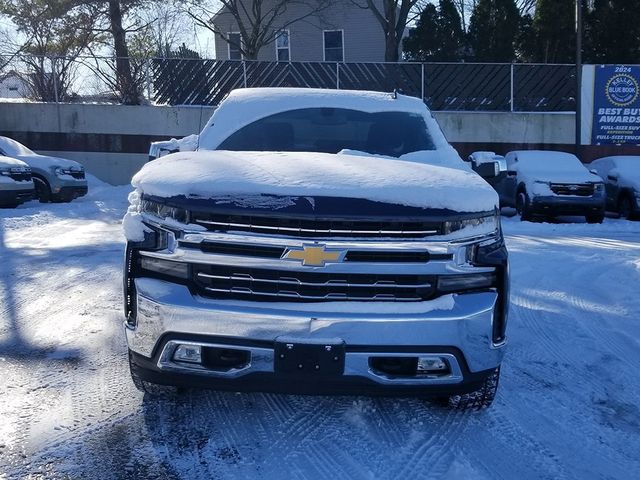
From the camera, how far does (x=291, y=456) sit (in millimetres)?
3275

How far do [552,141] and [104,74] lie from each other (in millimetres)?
12447

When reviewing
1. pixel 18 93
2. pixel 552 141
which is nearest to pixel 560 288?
pixel 552 141

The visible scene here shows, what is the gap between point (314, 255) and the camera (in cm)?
317

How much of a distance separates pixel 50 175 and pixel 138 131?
16.7 ft

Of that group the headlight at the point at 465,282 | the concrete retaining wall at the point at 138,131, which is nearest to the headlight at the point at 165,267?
the headlight at the point at 465,282

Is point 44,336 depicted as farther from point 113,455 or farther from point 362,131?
point 362,131

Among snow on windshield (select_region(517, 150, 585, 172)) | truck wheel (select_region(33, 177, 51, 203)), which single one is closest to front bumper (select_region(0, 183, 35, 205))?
truck wheel (select_region(33, 177, 51, 203))

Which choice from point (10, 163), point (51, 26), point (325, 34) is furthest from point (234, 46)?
point (10, 163)

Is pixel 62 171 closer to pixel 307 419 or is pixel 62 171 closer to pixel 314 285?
pixel 307 419

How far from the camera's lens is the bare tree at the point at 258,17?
2361 cm

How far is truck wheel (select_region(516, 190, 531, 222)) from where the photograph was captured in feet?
44.7

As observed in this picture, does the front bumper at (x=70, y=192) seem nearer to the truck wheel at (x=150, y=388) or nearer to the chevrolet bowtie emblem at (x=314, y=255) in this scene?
the truck wheel at (x=150, y=388)

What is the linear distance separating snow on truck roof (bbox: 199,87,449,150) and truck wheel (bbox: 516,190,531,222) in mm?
8430

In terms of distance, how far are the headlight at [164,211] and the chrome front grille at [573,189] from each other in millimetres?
11376
